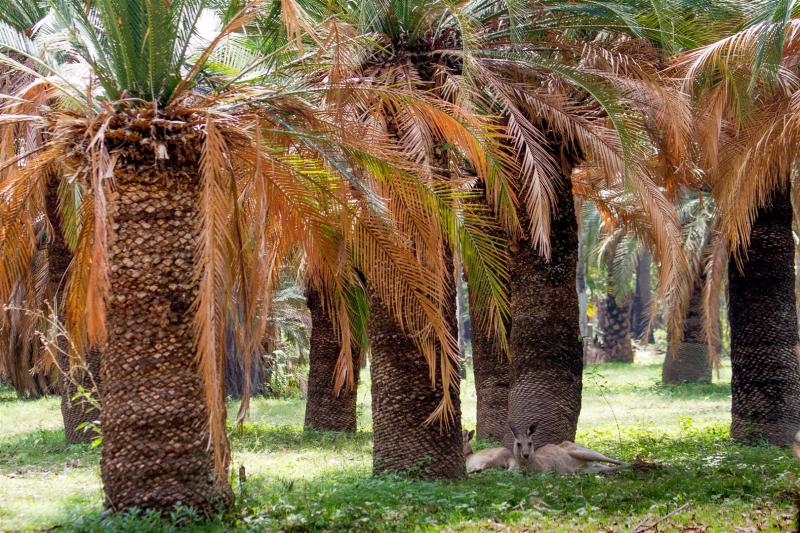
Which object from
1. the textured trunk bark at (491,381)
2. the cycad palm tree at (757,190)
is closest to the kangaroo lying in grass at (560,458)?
the cycad palm tree at (757,190)

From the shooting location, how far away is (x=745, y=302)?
13.5 metres

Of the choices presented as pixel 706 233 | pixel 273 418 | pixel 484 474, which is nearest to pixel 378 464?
pixel 484 474

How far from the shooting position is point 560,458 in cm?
1109

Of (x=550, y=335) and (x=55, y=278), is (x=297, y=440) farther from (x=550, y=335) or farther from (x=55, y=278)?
(x=550, y=335)

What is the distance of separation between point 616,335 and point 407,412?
2889cm

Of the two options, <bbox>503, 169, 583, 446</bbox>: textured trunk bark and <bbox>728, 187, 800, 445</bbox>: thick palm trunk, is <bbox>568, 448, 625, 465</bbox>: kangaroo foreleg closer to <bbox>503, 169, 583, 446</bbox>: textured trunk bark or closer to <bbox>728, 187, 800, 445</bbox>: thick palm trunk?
<bbox>503, 169, 583, 446</bbox>: textured trunk bark

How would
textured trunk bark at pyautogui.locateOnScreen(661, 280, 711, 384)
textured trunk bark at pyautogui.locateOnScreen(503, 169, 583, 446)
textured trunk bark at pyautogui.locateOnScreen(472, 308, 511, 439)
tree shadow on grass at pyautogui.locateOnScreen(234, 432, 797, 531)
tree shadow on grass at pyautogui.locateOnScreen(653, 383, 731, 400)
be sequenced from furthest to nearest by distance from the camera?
textured trunk bark at pyautogui.locateOnScreen(661, 280, 711, 384)
tree shadow on grass at pyautogui.locateOnScreen(653, 383, 731, 400)
textured trunk bark at pyautogui.locateOnScreen(472, 308, 511, 439)
textured trunk bark at pyautogui.locateOnScreen(503, 169, 583, 446)
tree shadow on grass at pyautogui.locateOnScreen(234, 432, 797, 531)

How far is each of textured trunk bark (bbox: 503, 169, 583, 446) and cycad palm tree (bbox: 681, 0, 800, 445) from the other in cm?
203

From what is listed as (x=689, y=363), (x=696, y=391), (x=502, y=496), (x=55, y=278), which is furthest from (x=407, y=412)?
(x=689, y=363)

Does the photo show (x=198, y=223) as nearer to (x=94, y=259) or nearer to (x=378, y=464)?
(x=94, y=259)

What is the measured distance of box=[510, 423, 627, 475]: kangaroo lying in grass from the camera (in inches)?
432

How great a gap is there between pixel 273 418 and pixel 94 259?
46.7 feet

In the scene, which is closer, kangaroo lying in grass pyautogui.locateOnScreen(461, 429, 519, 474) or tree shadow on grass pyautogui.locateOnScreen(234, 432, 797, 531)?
tree shadow on grass pyautogui.locateOnScreen(234, 432, 797, 531)

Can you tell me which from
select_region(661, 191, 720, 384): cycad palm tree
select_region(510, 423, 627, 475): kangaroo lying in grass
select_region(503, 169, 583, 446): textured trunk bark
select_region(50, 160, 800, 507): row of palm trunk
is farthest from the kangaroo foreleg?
select_region(661, 191, 720, 384): cycad palm tree
